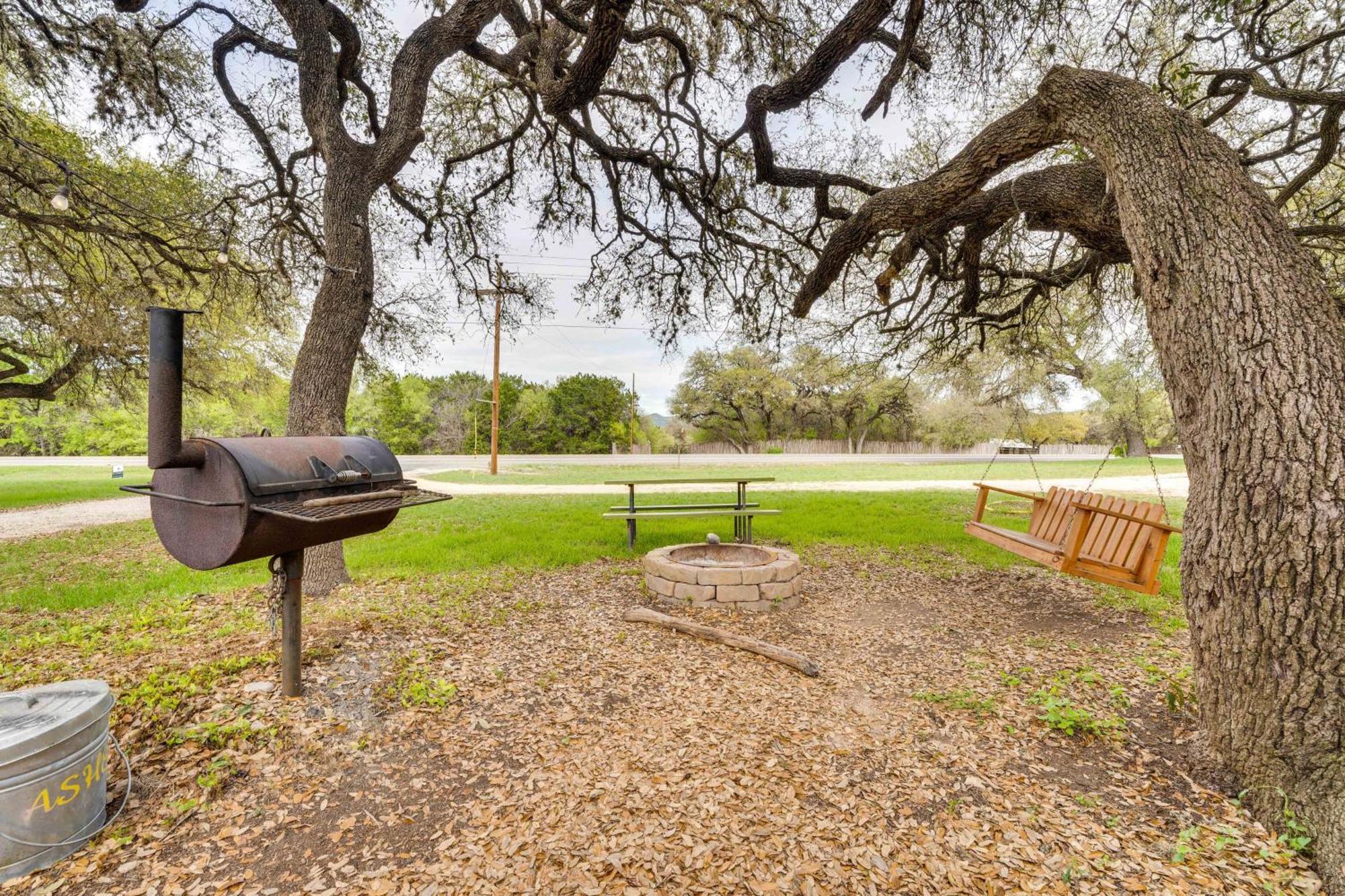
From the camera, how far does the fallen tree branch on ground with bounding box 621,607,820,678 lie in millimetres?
3729

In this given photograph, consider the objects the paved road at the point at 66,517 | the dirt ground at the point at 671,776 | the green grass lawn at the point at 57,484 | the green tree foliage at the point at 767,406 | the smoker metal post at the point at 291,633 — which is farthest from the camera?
the green tree foliage at the point at 767,406

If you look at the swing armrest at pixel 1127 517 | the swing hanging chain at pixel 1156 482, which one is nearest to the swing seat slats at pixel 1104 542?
the swing armrest at pixel 1127 517

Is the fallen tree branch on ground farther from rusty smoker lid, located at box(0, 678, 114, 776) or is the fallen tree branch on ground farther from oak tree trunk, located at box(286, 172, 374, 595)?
rusty smoker lid, located at box(0, 678, 114, 776)

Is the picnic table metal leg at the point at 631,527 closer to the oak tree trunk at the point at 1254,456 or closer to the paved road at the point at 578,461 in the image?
the oak tree trunk at the point at 1254,456

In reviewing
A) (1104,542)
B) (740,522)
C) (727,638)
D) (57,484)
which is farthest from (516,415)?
(1104,542)

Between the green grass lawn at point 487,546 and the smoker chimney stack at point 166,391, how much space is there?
3468 millimetres

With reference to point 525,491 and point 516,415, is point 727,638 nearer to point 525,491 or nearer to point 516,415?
point 525,491

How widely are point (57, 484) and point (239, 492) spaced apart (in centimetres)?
1958

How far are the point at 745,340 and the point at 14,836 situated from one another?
8.31m

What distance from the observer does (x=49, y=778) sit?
6.34 ft

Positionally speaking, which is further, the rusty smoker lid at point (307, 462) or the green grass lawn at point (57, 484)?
the green grass lawn at point (57, 484)

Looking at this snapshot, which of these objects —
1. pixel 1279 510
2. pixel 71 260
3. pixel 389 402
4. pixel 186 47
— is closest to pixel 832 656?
pixel 1279 510

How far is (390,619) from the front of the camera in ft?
14.4

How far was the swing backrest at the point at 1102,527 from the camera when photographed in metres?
4.06
